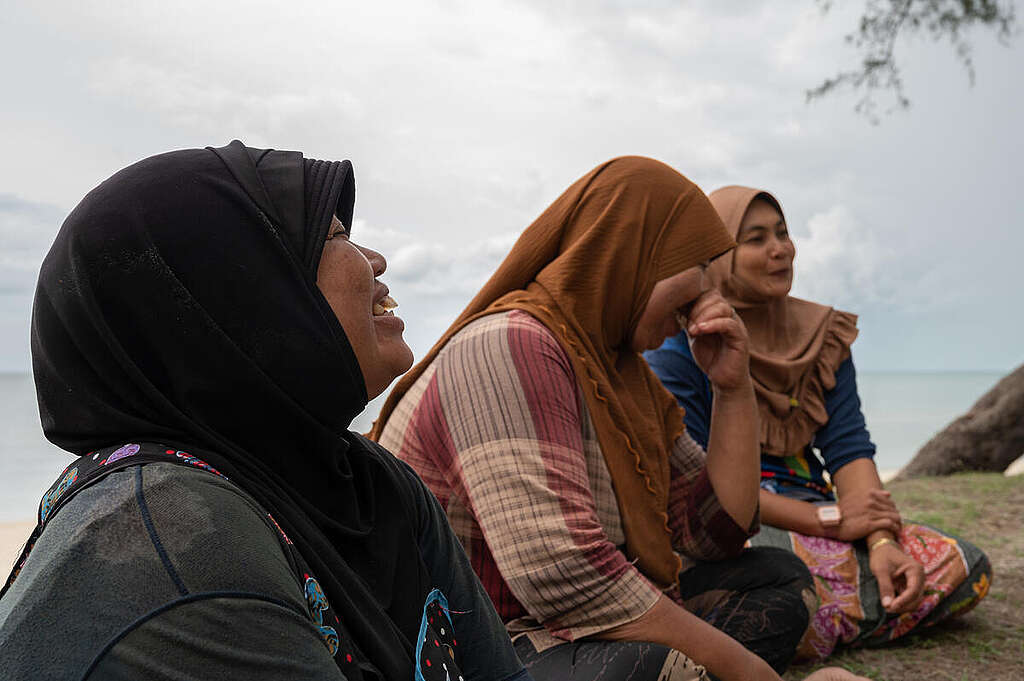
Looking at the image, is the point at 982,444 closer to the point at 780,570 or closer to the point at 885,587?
the point at 885,587

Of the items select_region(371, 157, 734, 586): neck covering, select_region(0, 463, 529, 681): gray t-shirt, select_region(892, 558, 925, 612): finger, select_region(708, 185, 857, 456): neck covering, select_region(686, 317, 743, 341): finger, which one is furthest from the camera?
select_region(708, 185, 857, 456): neck covering

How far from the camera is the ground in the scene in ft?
9.55

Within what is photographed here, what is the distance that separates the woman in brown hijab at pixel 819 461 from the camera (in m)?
3.11

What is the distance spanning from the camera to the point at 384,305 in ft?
4.37

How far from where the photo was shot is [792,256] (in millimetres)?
3496

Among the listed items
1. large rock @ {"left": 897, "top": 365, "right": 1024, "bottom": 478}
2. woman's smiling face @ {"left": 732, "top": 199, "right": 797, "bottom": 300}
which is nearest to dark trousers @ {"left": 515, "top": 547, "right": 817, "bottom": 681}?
woman's smiling face @ {"left": 732, "top": 199, "right": 797, "bottom": 300}

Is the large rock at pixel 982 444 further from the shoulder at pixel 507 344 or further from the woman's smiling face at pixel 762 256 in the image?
the shoulder at pixel 507 344

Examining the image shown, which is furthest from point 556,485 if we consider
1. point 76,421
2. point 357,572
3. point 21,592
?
point 21,592

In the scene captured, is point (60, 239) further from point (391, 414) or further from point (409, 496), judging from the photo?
point (391, 414)

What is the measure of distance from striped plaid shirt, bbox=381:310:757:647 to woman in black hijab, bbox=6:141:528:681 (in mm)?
485

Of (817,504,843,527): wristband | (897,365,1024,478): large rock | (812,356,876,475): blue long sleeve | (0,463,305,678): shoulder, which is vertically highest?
(0,463,305,678): shoulder

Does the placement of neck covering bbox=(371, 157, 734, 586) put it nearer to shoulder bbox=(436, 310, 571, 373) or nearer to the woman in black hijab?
shoulder bbox=(436, 310, 571, 373)

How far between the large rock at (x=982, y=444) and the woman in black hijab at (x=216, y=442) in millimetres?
6477

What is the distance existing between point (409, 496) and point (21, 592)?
24.5 inches
